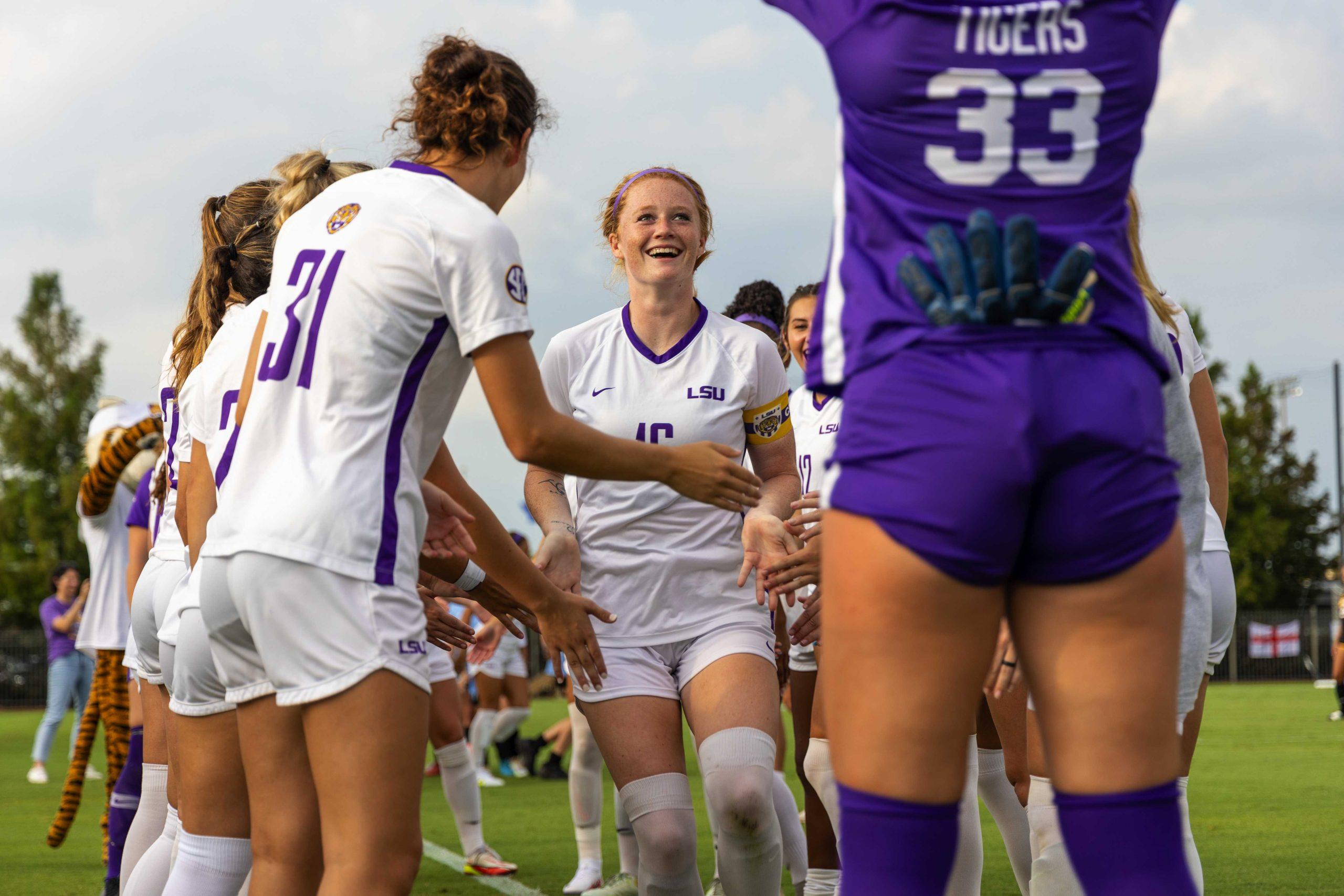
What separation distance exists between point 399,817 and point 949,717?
1.14m

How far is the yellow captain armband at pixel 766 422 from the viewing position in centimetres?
490

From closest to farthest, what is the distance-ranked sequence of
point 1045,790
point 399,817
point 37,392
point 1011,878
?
point 399,817 → point 1045,790 → point 1011,878 → point 37,392

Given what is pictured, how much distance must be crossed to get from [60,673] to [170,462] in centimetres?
1276

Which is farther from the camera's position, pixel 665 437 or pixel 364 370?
pixel 665 437

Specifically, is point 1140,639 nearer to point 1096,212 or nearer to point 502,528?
point 1096,212

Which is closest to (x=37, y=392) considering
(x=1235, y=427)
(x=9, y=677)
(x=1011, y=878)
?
(x=9, y=677)

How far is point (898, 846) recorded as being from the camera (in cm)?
208

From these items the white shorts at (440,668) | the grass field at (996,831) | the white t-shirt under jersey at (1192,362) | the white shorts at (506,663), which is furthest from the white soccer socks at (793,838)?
the white shorts at (506,663)

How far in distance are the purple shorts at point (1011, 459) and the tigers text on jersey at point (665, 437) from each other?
2567mm

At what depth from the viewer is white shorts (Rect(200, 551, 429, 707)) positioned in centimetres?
271

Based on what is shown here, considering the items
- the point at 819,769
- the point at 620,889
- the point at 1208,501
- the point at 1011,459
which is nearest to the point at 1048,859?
the point at 1208,501

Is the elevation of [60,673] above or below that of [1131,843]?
below

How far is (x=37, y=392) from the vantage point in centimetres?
5584

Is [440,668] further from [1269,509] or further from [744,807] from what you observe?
[1269,509]
